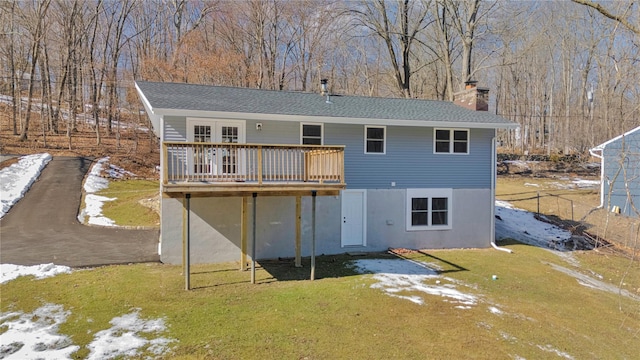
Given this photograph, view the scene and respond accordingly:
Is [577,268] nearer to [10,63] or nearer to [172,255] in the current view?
[172,255]

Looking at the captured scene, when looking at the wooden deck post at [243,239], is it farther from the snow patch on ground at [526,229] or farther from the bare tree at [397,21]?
the bare tree at [397,21]

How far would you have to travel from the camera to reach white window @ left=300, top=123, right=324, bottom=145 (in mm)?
12195

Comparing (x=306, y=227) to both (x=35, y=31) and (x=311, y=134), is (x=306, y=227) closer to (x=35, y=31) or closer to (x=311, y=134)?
(x=311, y=134)

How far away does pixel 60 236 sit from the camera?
12.8 meters

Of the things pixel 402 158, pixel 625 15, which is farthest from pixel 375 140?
pixel 625 15

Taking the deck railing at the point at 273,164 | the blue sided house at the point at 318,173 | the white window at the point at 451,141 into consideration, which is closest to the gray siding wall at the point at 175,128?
the blue sided house at the point at 318,173

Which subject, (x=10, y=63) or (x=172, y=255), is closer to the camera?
(x=172, y=255)

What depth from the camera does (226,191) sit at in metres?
9.23

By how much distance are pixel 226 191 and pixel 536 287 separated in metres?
8.70

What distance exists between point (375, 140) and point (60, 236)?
11.3m

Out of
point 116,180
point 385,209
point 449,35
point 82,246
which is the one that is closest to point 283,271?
point 385,209

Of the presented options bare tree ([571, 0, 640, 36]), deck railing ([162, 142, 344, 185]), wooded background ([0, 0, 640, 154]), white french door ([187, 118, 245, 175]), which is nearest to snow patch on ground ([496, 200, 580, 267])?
deck railing ([162, 142, 344, 185])

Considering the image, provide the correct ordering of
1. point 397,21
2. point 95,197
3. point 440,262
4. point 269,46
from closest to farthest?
point 440,262
point 95,197
point 397,21
point 269,46

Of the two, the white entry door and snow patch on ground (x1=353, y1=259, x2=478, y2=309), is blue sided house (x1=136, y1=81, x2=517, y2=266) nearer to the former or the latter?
the white entry door
